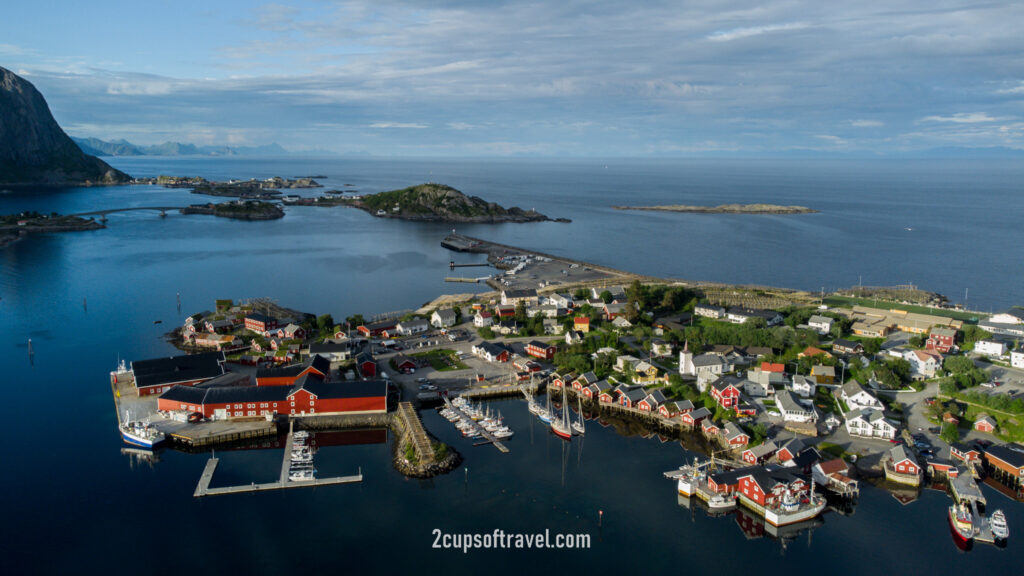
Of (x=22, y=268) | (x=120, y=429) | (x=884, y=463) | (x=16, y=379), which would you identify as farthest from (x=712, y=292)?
(x=22, y=268)

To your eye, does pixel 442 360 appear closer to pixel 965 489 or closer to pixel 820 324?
pixel 965 489

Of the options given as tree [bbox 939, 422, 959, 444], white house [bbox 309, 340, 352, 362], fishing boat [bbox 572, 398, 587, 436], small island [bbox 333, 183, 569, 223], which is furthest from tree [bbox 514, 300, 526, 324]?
small island [bbox 333, 183, 569, 223]

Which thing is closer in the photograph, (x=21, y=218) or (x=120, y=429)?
(x=120, y=429)

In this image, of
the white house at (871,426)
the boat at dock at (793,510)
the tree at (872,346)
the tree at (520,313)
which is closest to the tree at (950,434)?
the white house at (871,426)

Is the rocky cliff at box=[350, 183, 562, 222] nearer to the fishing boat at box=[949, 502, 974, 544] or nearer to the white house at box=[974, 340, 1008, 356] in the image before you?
the white house at box=[974, 340, 1008, 356]

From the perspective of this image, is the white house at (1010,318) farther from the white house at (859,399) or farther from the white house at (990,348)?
the white house at (859,399)

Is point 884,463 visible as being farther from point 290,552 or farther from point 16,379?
point 16,379
